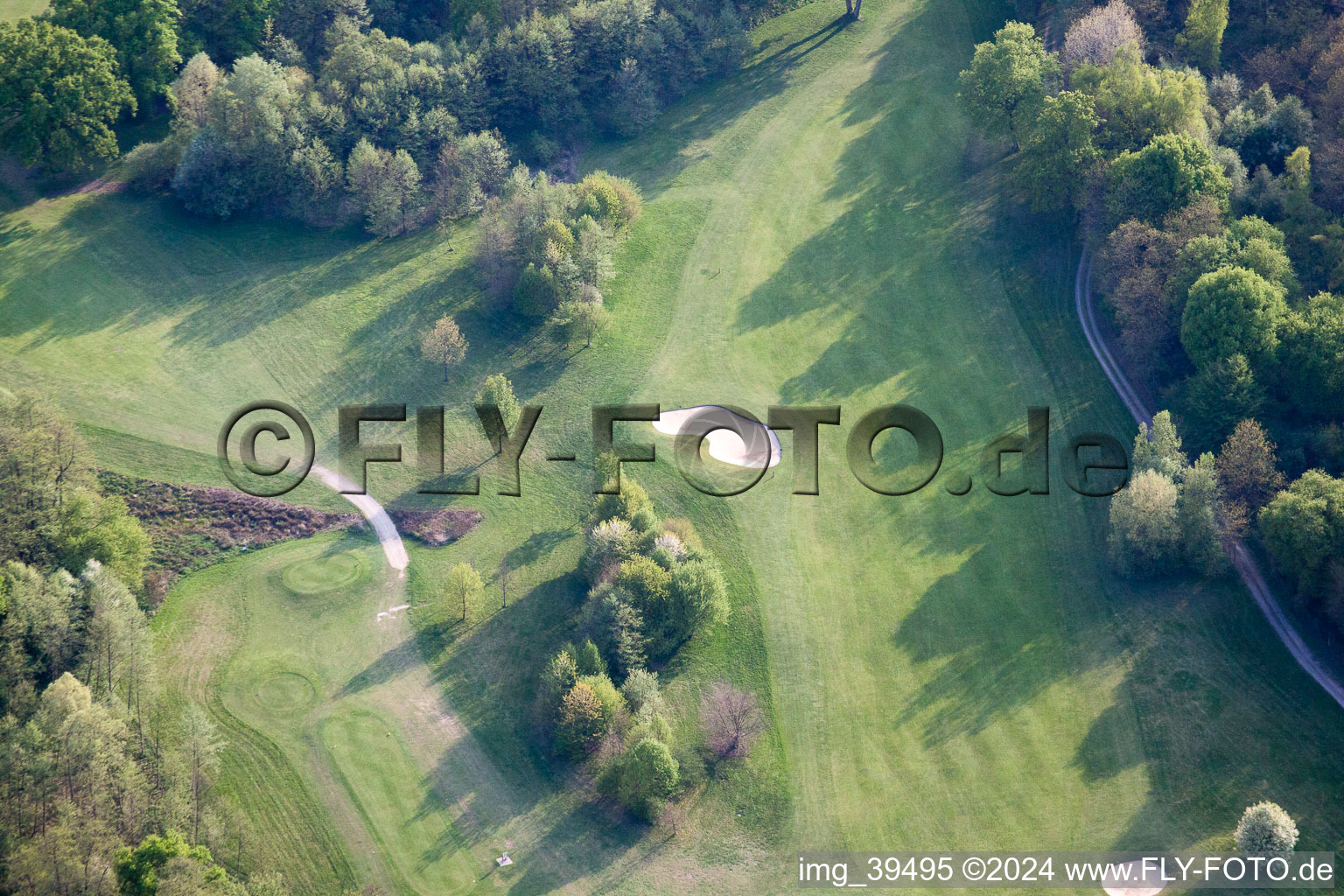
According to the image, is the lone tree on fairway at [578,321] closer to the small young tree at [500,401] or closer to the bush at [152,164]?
the small young tree at [500,401]

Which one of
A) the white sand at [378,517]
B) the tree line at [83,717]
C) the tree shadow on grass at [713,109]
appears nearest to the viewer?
the tree line at [83,717]

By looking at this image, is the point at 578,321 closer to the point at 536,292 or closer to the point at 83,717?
the point at 536,292

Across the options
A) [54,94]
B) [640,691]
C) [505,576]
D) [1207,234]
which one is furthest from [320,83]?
[1207,234]

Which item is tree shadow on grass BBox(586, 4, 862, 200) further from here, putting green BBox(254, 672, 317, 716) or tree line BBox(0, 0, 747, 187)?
putting green BBox(254, 672, 317, 716)

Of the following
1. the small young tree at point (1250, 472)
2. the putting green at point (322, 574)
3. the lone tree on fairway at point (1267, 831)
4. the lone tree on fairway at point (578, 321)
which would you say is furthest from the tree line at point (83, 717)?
the small young tree at point (1250, 472)

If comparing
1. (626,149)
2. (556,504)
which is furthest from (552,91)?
(556,504)

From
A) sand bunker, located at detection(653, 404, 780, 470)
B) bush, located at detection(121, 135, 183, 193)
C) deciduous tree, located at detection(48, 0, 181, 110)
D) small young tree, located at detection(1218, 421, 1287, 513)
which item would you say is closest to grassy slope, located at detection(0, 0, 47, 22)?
deciduous tree, located at detection(48, 0, 181, 110)

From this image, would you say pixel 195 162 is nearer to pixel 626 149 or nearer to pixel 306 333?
pixel 306 333
